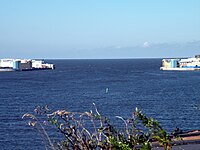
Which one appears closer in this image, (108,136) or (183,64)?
(108,136)

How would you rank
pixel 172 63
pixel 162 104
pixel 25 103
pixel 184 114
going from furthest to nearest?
pixel 172 63 < pixel 25 103 < pixel 162 104 < pixel 184 114

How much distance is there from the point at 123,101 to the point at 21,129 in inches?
637

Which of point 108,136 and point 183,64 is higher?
point 108,136

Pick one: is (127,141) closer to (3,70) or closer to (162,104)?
(162,104)

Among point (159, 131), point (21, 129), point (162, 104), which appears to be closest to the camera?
point (159, 131)

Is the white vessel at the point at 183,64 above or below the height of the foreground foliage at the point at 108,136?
below

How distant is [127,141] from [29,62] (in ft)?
455

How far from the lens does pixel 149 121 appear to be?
4.07 meters

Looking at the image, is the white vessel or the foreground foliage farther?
the white vessel

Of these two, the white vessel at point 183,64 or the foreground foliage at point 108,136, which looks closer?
the foreground foliage at point 108,136

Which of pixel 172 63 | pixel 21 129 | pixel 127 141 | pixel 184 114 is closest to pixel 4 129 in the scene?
pixel 21 129

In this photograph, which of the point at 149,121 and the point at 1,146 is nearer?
the point at 149,121

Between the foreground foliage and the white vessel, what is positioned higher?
the foreground foliage

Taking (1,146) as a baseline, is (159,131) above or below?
above
